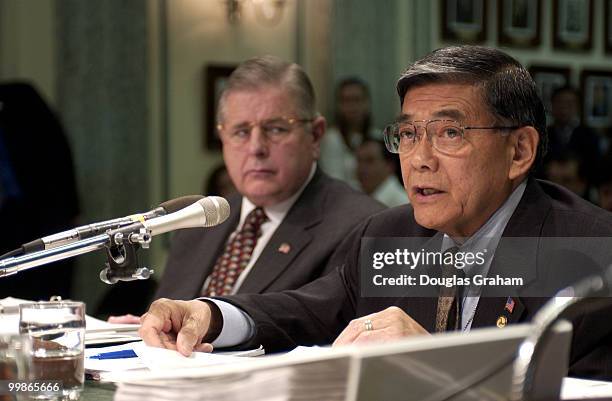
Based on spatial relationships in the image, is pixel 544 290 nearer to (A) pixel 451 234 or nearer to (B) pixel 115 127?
(A) pixel 451 234

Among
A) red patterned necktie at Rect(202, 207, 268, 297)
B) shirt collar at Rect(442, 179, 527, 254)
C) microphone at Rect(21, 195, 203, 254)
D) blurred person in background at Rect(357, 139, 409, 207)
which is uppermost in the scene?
microphone at Rect(21, 195, 203, 254)

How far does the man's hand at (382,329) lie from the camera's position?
2207 mm

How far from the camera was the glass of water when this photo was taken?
2.03 m

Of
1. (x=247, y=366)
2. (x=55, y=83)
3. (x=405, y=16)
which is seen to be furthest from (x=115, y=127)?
(x=247, y=366)

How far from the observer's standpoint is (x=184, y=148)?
7.31m

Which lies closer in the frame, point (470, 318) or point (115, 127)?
point (470, 318)

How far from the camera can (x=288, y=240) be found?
3.69 metres

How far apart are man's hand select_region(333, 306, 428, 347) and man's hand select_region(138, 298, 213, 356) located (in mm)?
402

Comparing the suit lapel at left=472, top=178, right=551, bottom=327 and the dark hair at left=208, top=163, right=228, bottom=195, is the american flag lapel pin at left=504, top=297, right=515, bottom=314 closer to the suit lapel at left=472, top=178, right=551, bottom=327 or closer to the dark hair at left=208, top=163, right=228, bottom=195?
the suit lapel at left=472, top=178, right=551, bottom=327

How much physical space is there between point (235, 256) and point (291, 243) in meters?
0.24

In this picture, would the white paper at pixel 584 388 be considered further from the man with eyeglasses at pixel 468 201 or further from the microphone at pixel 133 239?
the microphone at pixel 133 239

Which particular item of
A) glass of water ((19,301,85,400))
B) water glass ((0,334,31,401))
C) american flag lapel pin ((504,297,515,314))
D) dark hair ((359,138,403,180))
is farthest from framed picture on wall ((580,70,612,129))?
water glass ((0,334,31,401))

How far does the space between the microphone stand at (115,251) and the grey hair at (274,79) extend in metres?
1.77

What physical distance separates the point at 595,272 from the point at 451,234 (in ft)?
1.39
